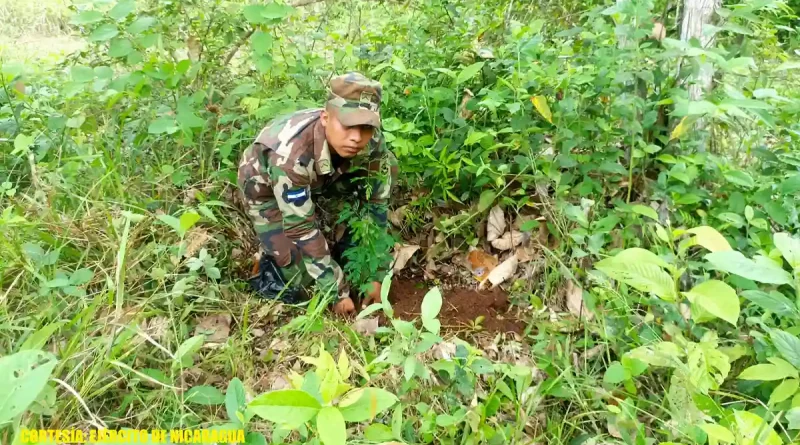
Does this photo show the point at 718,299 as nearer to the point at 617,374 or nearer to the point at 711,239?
the point at 711,239

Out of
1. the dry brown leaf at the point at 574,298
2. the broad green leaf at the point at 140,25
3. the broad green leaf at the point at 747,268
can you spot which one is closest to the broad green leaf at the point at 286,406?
the broad green leaf at the point at 747,268

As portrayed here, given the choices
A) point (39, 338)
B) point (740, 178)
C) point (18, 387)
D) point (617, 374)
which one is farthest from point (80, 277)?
point (740, 178)

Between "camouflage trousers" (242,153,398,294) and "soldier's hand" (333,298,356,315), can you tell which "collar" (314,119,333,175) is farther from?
"soldier's hand" (333,298,356,315)

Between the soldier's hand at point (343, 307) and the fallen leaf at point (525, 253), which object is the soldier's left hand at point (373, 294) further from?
the fallen leaf at point (525, 253)

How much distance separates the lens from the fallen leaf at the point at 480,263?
109 inches

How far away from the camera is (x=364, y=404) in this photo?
1157mm

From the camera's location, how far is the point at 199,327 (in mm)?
2234

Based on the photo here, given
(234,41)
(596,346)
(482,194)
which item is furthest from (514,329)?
(234,41)

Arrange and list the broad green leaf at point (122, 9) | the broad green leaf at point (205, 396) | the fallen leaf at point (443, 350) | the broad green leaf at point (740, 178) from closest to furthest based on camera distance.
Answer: the broad green leaf at point (205, 396) → the broad green leaf at point (740, 178) → the fallen leaf at point (443, 350) → the broad green leaf at point (122, 9)

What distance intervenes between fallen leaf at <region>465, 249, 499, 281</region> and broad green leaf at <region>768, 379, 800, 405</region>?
1.52 metres

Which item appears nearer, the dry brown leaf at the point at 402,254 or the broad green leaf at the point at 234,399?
the broad green leaf at the point at 234,399

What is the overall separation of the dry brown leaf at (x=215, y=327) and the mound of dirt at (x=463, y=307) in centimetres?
84

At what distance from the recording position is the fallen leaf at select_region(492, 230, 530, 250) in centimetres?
272

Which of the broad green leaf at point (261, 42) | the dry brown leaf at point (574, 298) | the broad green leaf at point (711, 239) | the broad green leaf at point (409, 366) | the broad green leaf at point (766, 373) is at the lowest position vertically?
the dry brown leaf at point (574, 298)
